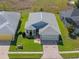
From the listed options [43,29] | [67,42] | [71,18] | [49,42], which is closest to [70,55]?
[67,42]

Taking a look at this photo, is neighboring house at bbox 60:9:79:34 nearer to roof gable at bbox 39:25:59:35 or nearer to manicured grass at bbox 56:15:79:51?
manicured grass at bbox 56:15:79:51

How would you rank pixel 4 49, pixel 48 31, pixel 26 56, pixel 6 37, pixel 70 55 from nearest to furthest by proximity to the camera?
1. pixel 26 56
2. pixel 70 55
3. pixel 4 49
4. pixel 6 37
5. pixel 48 31

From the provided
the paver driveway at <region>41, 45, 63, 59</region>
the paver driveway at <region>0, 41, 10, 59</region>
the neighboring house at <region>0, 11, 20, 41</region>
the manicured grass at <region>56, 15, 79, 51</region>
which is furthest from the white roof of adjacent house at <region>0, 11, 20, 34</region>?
the manicured grass at <region>56, 15, 79, 51</region>

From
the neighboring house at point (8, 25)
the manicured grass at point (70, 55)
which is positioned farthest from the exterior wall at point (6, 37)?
the manicured grass at point (70, 55)

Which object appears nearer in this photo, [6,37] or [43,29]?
[6,37]

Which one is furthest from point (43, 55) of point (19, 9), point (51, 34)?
point (19, 9)

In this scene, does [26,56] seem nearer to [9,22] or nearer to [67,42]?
[67,42]
